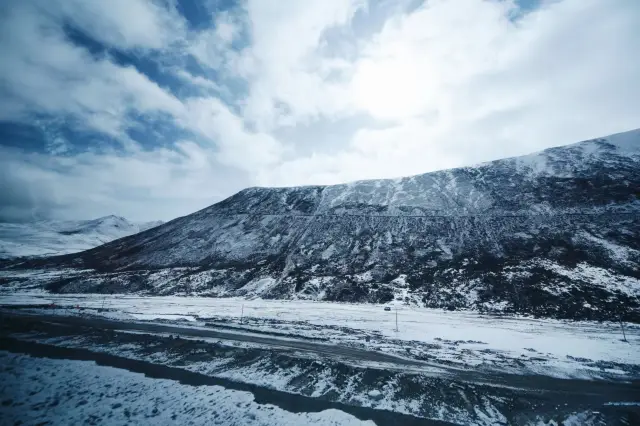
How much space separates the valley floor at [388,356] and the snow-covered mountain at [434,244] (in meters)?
8.91

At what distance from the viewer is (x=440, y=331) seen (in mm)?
21375

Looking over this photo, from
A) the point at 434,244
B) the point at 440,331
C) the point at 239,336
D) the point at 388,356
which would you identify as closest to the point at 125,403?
the point at 239,336

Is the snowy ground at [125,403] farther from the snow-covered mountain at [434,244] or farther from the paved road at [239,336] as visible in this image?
the snow-covered mountain at [434,244]

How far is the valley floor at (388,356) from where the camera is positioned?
391 inches

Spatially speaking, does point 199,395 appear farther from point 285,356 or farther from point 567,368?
point 567,368

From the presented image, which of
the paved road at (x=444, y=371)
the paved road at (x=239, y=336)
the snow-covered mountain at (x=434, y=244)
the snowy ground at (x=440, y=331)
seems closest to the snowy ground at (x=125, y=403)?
the paved road at (x=444, y=371)

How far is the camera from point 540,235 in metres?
42.6

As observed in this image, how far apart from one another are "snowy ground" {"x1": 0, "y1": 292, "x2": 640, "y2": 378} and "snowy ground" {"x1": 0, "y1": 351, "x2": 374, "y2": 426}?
29.4ft

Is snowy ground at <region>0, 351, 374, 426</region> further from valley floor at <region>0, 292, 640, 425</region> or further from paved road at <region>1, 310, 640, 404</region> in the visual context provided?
paved road at <region>1, 310, 640, 404</region>

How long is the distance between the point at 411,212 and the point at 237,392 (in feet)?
175

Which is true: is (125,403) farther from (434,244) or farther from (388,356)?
(434,244)

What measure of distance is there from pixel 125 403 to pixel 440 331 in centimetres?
1984

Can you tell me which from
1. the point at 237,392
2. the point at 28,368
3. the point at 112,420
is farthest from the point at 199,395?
the point at 28,368

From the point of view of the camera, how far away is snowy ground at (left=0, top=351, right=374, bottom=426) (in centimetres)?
862
